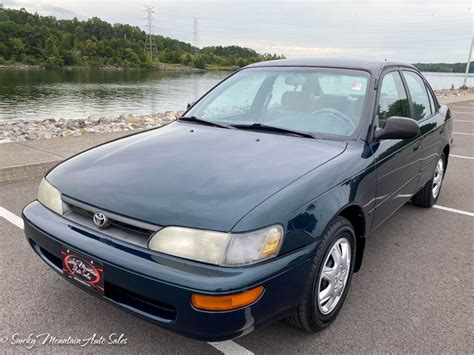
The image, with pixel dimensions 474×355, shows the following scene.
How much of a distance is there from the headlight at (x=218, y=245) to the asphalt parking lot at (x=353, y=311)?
72 centimetres

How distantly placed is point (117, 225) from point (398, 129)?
195 centimetres

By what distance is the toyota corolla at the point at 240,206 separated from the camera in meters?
1.86

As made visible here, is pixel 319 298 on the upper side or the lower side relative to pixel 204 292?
lower

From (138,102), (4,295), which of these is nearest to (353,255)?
(4,295)

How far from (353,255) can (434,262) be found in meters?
1.22

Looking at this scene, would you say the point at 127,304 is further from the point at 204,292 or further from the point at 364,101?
the point at 364,101

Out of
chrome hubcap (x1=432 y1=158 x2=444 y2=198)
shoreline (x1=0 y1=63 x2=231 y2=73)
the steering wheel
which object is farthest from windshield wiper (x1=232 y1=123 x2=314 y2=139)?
shoreline (x1=0 y1=63 x2=231 y2=73)

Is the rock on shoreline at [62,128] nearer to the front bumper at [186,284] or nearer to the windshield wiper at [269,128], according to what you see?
the windshield wiper at [269,128]

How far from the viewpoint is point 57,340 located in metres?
2.33

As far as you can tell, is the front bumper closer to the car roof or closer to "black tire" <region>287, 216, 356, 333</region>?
"black tire" <region>287, 216, 356, 333</region>

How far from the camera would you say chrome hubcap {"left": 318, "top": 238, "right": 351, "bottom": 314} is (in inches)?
94.0

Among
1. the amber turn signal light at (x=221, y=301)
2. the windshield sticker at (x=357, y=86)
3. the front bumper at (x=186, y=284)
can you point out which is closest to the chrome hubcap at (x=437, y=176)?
the windshield sticker at (x=357, y=86)

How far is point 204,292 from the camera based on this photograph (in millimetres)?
1782

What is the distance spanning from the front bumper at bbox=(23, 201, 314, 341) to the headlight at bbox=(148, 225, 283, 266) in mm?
35
